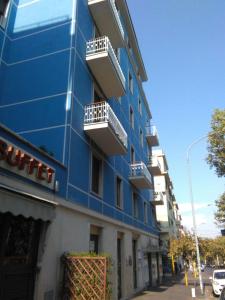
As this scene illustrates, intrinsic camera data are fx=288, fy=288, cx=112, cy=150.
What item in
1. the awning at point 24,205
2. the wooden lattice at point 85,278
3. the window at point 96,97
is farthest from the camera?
the window at point 96,97

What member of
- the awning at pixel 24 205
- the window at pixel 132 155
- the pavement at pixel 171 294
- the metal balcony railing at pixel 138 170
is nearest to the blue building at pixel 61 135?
the awning at pixel 24 205

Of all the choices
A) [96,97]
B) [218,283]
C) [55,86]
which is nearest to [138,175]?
[96,97]

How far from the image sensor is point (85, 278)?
880 cm

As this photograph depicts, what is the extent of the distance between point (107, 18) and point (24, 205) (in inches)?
490

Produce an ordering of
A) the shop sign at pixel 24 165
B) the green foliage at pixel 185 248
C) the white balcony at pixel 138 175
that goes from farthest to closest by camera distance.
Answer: the green foliage at pixel 185 248 → the white balcony at pixel 138 175 → the shop sign at pixel 24 165

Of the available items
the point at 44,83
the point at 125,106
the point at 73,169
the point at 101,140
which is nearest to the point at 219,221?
the point at 125,106

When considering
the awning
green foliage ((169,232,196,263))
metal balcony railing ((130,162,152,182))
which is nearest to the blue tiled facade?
the awning

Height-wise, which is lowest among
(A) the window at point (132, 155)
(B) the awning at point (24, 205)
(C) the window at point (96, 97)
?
(B) the awning at point (24, 205)

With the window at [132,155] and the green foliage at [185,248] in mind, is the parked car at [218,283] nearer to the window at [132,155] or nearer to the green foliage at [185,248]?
the green foliage at [185,248]

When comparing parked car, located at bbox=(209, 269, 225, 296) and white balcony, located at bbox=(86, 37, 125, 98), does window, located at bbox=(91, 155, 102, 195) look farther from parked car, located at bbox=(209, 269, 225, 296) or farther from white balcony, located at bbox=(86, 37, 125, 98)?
parked car, located at bbox=(209, 269, 225, 296)

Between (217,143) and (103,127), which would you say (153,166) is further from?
(103,127)

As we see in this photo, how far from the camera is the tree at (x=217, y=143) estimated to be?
20.8m

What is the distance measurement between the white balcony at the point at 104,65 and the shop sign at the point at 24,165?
266 inches

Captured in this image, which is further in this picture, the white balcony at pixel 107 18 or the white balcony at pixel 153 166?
the white balcony at pixel 153 166
